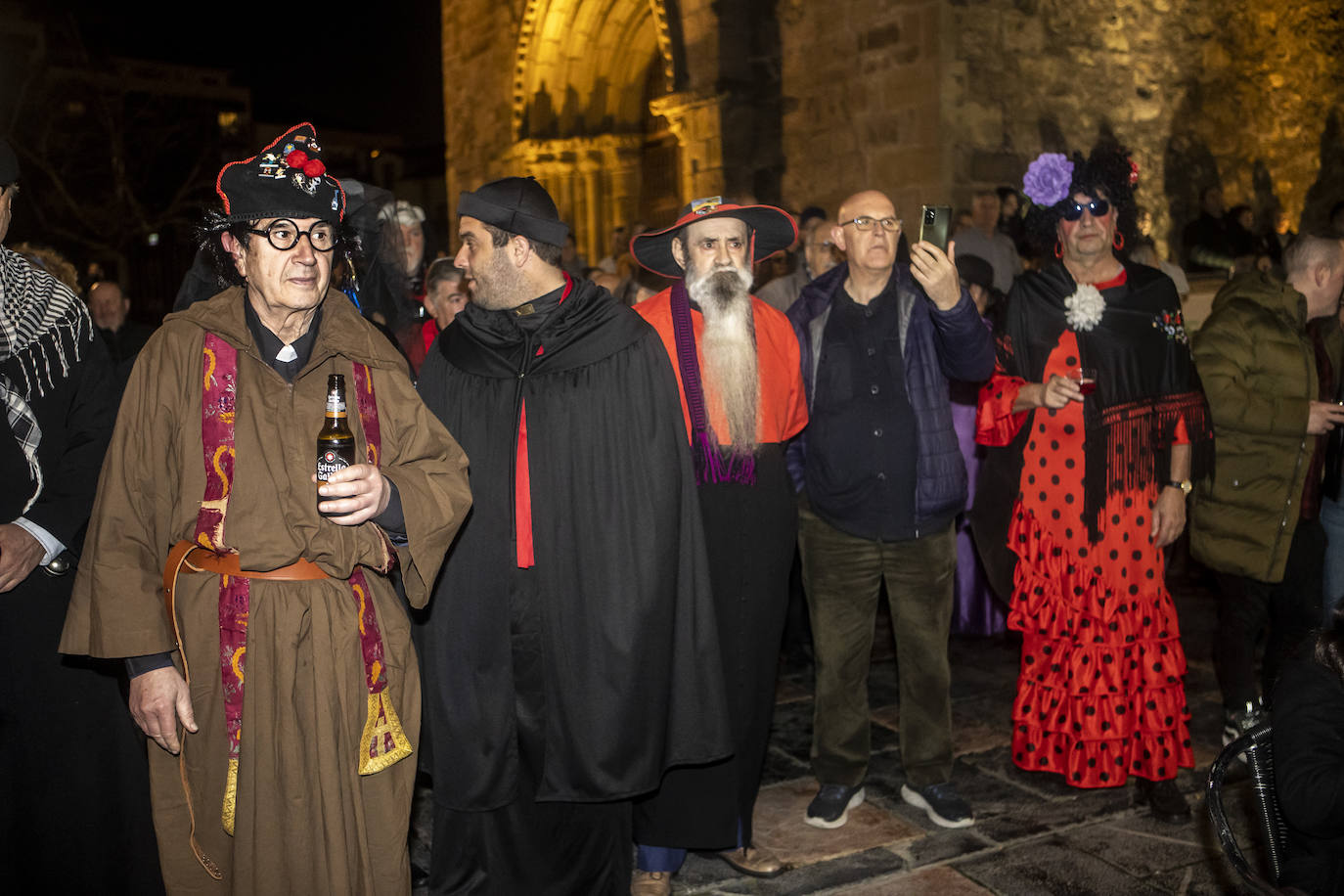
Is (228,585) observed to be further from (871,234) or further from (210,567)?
(871,234)

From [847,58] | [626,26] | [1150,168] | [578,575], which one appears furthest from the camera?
[626,26]

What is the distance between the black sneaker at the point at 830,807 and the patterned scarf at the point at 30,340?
286cm

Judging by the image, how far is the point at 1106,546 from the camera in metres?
4.23

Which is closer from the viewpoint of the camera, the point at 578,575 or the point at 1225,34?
the point at 578,575

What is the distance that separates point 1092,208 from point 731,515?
74.8 inches

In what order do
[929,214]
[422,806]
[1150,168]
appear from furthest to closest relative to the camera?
1. [1150,168]
2. [422,806]
3. [929,214]

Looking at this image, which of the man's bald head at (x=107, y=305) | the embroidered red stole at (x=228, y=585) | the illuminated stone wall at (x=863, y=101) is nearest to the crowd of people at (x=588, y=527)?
the embroidered red stole at (x=228, y=585)

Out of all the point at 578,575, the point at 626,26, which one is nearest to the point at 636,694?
the point at 578,575

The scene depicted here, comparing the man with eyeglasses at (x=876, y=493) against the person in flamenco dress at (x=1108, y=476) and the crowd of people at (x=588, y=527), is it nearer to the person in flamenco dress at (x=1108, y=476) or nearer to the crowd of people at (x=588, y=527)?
the crowd of people at (x=588, y=527)

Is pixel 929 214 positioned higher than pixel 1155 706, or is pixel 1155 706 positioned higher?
pixel 929 214

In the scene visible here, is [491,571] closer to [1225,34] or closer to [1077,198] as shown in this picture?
[1077,198]

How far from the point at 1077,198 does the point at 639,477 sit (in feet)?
7.27

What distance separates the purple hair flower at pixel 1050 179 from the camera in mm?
4199

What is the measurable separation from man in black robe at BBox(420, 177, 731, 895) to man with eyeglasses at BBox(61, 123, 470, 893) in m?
0.56
